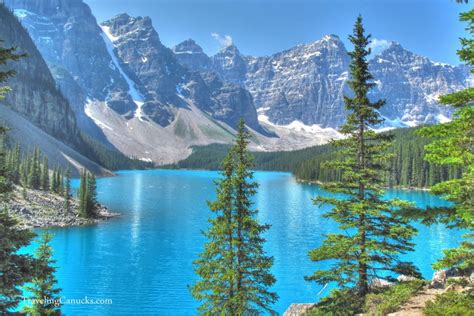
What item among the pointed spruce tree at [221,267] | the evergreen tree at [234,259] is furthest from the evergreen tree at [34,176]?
the pointed spruce tree at [221,267]

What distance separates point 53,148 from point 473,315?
612 ft

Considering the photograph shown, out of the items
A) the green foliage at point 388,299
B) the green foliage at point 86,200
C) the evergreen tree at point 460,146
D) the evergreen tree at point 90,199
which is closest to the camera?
the evergreen tree at point 460,146

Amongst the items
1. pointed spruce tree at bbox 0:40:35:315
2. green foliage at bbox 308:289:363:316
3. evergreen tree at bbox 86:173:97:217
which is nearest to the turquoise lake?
evergreen tree at bbox 86:173:97:217

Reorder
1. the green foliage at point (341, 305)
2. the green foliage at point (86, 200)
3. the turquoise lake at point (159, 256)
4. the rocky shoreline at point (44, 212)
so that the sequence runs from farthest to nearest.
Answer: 1. the green foliage at point (86, 200)
2. the rocky shoreline at point (44, 212)
3. the turquoise lake at point (159, 256)
4. the green foliage at point (341, 305)

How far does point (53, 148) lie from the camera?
17600cm

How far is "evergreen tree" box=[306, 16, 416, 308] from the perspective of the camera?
64.8ft

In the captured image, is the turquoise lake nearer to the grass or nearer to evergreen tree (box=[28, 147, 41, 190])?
the grass

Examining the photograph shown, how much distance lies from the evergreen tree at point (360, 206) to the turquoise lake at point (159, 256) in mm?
20181

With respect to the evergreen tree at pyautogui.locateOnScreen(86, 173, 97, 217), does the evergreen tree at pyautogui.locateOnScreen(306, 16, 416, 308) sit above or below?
above

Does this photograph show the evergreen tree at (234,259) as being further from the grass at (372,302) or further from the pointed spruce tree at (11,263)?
the pointed spruce tree at (11,263)

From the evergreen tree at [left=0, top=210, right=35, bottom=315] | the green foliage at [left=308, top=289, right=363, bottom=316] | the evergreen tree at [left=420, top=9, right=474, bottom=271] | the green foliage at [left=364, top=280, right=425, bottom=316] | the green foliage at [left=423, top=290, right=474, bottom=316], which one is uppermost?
the evergreen tree at [left=420, top=9, right=474, bottom=271]

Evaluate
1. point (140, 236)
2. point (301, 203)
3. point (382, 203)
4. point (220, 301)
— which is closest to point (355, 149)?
point (382, 203)

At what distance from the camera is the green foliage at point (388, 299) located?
17.6 meters

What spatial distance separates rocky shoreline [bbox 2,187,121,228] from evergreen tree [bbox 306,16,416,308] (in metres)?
63.2
